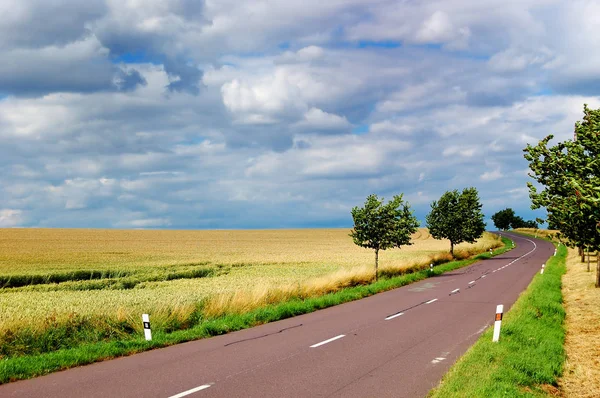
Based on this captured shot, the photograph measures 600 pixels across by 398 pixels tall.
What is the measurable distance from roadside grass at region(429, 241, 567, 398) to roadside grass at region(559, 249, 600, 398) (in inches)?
8.9

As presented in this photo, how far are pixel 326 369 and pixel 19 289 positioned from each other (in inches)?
1118

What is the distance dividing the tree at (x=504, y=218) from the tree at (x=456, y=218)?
118m

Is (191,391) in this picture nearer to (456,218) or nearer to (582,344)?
(582,344)

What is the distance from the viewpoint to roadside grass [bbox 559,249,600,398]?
930 centimetres

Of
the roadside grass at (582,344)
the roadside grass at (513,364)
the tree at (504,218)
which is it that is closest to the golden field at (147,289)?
the roadside grass at (513,364)

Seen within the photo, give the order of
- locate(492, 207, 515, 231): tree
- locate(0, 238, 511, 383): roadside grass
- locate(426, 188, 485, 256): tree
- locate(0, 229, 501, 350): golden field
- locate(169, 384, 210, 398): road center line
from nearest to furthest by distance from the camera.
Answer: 1. locate(169, 384, 210, 398): road center line
2. locate(0, 238, 511, 383): roadside grass
3. locate(0, 229, 501, 350): golden field
4. locate(426, 188, 485, 256): tree
5. locate(492, 207, 515, 231): tree

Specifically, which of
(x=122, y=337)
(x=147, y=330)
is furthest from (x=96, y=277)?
(x=147, y=330)

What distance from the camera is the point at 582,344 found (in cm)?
1298

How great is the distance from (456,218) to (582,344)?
45.0 m

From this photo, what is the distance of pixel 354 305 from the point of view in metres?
20.1

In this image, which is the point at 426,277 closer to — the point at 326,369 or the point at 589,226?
the point at 589,226

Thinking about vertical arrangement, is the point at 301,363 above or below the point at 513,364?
below

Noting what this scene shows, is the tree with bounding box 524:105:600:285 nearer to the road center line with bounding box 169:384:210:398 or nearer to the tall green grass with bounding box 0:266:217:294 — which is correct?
the road center line with bounding box 169:384:210:398

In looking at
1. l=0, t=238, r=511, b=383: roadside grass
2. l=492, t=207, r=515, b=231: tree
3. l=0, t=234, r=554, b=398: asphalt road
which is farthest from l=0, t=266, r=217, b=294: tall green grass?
l=492, t=207, r=515, b=231: tree
